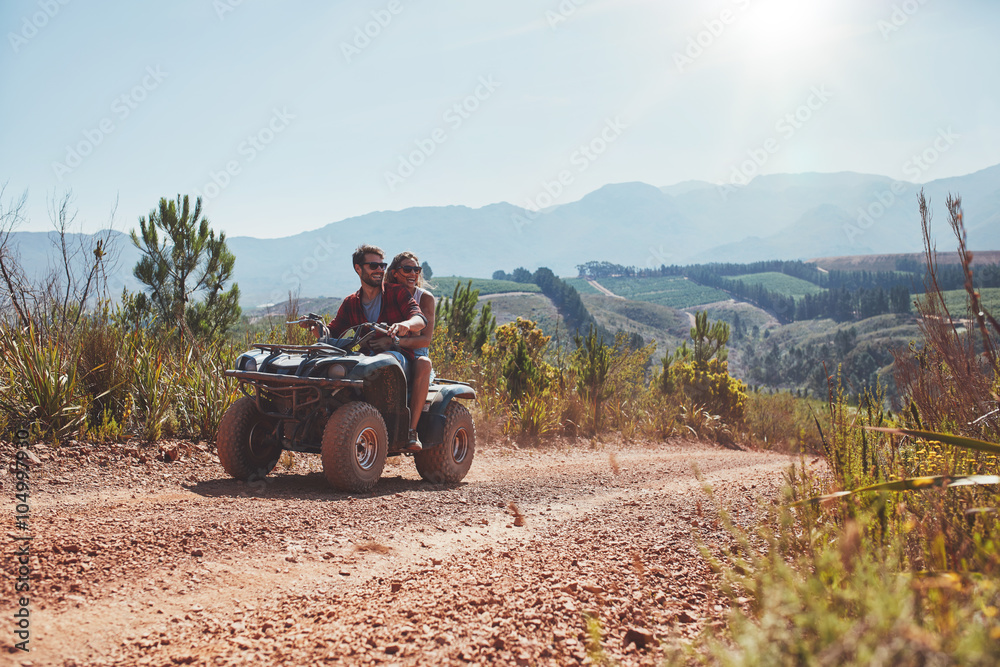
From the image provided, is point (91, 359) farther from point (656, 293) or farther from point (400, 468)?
point (656, 293)

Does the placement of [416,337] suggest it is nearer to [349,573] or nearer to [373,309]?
[373,309]

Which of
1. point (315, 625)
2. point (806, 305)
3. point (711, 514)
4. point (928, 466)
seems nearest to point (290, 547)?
point (315, 625)

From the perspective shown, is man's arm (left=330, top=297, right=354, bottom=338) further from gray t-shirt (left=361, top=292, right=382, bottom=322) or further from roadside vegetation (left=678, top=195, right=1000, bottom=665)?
roadside vegetation (left=678, top=195, right=1000, bottom=665)

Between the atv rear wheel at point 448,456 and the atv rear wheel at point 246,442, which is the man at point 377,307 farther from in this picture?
the atv rear wheel at point 246,442

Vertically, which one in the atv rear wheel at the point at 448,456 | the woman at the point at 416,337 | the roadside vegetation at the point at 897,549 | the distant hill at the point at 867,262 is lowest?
the atv rear wheel at the point at 448,456

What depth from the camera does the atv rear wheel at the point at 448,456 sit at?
19.2ft

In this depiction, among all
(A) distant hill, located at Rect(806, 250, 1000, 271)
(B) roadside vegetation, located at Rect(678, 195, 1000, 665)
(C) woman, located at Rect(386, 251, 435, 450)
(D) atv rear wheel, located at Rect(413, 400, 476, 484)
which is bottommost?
(D) atv rear wheel, located at Rect(413, 400, 476, 484)

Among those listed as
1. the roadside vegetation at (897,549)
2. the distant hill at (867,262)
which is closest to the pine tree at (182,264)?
the roadside vegetation at (897,549)

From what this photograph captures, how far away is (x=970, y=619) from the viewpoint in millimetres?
1587

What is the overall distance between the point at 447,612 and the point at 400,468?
462 centimetres

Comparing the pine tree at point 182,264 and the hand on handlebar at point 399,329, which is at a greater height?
the pine tree at point 182,264

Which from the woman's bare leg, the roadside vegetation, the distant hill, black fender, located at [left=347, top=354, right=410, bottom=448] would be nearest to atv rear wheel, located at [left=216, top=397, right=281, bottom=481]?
black fender, located at [left=347, top=354, right=410, bottom=448]

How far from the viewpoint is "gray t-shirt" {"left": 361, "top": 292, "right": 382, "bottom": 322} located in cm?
576

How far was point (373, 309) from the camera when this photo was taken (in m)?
5.77
